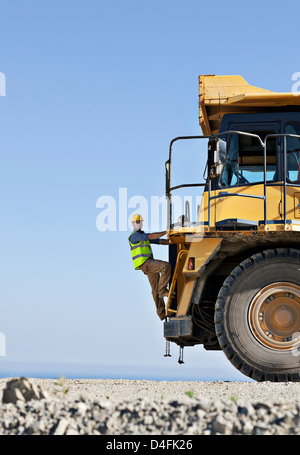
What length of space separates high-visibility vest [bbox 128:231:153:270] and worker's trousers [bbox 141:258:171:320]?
0.08m

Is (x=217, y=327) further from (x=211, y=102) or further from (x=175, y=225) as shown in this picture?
(x=211, y=102)

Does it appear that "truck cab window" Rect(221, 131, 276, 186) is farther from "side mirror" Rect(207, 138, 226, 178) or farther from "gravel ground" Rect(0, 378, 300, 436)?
"gravel ground" Rect(0, 378, 300, 436)

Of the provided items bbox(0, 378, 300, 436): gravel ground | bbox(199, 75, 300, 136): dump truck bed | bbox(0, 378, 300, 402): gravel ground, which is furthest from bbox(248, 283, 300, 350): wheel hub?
bbox(0, 378, 300, 436): gravel ground

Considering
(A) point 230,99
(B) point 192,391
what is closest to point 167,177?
(A) point 230,99

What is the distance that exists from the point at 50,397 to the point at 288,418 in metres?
2.35

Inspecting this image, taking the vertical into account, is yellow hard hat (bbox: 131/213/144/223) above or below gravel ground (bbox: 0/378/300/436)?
above

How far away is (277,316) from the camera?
981cm

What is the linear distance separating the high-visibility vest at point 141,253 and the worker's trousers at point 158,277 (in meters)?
0.08

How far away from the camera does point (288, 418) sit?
581cm

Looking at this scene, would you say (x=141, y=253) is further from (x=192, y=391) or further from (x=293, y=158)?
(x=192, y=391)

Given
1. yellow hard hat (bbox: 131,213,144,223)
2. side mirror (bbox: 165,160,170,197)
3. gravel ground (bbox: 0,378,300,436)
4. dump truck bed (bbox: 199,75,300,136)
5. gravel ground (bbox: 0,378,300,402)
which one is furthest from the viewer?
yellow hard hat (bbox: 131,213,144,223)

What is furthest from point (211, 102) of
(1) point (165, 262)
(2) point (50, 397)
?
(2) point (50, 397)

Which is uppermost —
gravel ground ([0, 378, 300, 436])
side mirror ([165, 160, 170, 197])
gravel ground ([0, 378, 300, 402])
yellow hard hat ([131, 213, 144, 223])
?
side mirror ([165, 160, 170, 197])

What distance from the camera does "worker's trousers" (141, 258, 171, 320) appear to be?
11070mm
